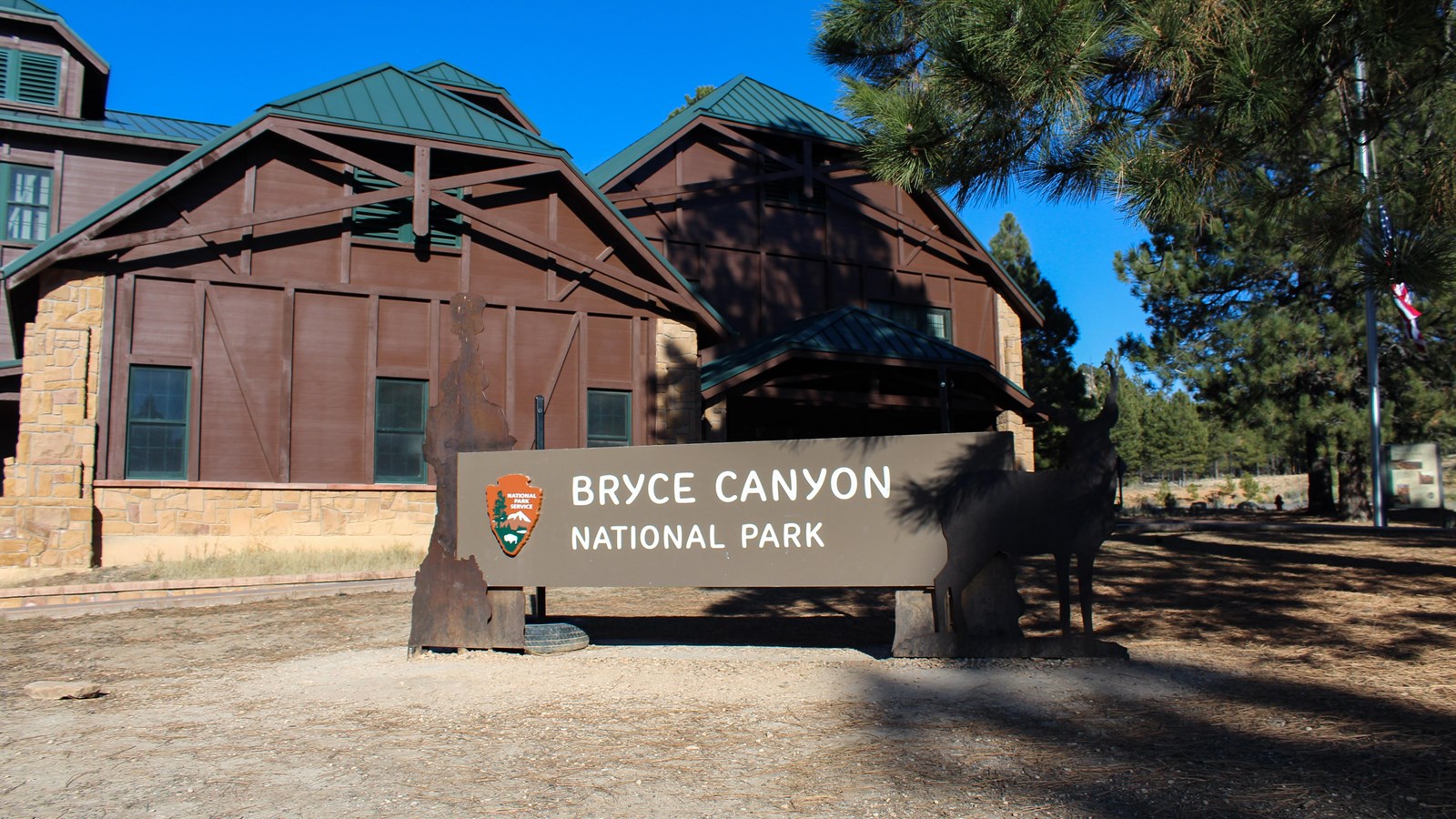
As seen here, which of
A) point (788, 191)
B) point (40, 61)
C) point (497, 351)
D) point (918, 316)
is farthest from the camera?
point (918, 316)

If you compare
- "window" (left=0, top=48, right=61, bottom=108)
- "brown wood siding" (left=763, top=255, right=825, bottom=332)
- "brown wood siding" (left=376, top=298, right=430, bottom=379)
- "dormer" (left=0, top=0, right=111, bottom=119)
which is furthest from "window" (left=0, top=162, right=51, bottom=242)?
"brown wood siding" (left=763, top=255, right=825, bottom=332)

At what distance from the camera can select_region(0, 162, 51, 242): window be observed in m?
18.0

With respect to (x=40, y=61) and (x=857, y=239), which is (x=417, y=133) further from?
(x=857, y=239)

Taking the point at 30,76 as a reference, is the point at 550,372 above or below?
below

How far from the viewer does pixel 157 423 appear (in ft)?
47.4

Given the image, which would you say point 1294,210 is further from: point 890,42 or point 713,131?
point 713,131

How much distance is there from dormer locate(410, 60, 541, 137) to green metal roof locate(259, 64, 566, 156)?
3.95 meters

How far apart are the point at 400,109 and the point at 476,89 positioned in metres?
5.46

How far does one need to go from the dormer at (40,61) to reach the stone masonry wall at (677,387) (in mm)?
11978

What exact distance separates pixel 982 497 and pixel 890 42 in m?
4.50

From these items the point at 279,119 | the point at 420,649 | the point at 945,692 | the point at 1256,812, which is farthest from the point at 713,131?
the point at 1256,812

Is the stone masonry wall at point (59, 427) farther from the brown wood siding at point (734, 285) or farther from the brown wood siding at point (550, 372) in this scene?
the brown wood siding at point (734, 285)

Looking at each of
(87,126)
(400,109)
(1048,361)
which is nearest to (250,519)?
(400,109)

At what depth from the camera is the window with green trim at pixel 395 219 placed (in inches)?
629
